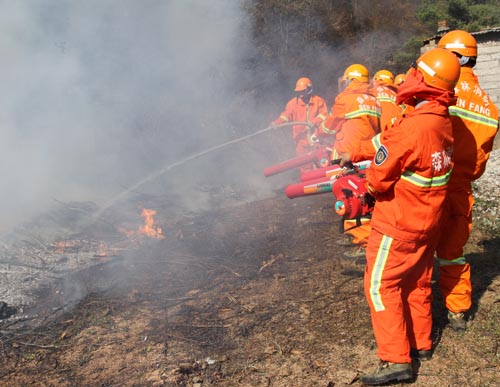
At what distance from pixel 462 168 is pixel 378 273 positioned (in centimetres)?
112

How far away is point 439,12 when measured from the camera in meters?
16.6

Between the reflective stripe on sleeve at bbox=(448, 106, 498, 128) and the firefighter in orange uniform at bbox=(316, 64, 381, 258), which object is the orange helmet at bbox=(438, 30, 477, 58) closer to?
the reflective stripe on sleeve at bbox=(448, 106, 498, 128)

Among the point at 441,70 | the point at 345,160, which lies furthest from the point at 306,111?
the point at 441,70

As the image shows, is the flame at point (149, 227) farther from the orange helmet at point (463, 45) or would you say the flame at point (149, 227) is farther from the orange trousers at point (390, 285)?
the orange helmet at point (463, 45)

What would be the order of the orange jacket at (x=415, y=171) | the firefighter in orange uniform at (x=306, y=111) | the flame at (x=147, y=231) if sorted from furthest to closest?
the firefighter in orange uniform at (x=306, y=111)
the flame at (x=147, y=231)
the orange jacket at (x=415, y=171)

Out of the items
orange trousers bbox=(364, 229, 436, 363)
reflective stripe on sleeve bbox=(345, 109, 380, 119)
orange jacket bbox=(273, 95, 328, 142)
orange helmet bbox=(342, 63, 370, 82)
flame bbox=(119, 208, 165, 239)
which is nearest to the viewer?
orange trousers bbox=(364, 229, 436, 363)

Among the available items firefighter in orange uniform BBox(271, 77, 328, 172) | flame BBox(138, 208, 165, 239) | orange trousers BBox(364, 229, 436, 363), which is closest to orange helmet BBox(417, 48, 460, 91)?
orange trousers BBox(364, 229, 436, 363)

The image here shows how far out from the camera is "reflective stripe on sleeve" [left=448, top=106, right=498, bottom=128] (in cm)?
345

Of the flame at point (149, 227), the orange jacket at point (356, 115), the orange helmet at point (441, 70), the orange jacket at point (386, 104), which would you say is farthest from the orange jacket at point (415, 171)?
the flame at point (149, 227)

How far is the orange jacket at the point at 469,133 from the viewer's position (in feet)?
11.3

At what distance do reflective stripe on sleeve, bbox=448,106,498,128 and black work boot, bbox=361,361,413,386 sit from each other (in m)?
1.74

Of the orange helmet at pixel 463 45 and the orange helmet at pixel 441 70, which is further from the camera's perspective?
the orange helmet at pixel 463 45

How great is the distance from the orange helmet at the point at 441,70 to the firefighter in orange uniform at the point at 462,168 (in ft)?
2.19

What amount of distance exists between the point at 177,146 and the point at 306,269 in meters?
5.73
